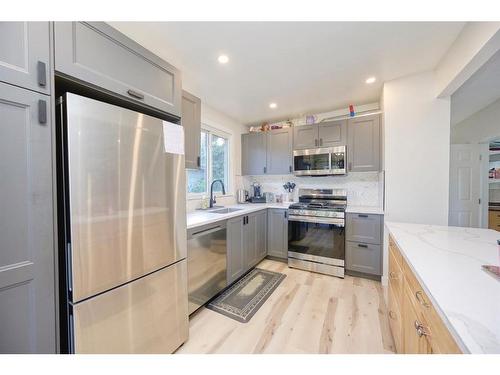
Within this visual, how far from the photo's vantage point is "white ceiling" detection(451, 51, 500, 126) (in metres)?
1.91

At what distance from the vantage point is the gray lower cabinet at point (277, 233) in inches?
115

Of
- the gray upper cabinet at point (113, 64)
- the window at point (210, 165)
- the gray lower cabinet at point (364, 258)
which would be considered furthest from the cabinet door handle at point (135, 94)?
the gray lower cabinet at point (364, 258)

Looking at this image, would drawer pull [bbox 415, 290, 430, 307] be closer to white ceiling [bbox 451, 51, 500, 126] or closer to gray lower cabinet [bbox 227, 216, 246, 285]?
gray lower cabinet [bbox 227, 216, 246, 285]

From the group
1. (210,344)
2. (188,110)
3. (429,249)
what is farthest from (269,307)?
(188,110)

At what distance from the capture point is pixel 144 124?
1.14 metres

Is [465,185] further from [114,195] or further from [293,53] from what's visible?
[114,195]

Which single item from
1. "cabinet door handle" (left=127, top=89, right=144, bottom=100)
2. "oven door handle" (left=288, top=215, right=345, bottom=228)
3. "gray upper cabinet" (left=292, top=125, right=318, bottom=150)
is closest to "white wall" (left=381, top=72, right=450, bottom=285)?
"oven door handle" (left=288, top=215, right=345, bottom=228)

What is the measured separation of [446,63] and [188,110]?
246 cm

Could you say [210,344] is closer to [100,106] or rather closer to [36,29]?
[100,106]

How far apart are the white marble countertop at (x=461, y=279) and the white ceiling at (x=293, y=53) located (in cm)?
157

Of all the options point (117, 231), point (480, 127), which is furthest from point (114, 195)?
point (480, 127)

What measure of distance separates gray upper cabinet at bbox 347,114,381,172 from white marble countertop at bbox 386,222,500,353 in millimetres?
1405

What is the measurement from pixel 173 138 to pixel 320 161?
7.63 feet
